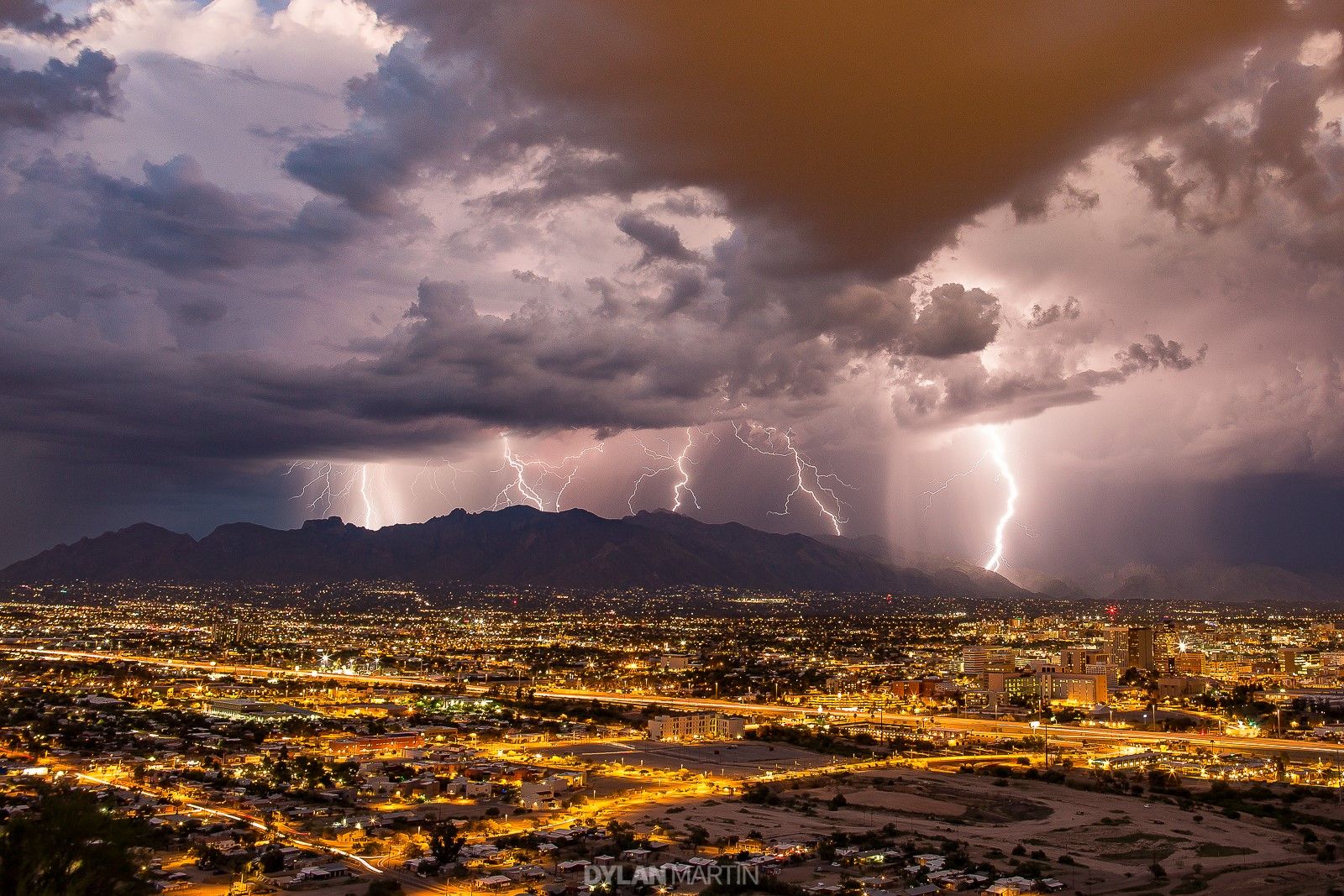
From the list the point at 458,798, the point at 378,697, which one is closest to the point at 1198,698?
the point at 378,697

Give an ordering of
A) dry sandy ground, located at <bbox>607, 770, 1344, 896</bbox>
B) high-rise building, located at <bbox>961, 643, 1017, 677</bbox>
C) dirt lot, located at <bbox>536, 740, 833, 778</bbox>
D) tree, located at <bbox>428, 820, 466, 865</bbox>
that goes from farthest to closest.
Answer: high-rise building, located at <bbox>961, 643, 1017, 677</bbox> < dirt lot, located at <bbox>536, 740, 833, 778</bbox> < tree, located at <bbox>428, 820, 466, 865</bbox> < dry sandy ground, located at <bbox>607, 770, 1344, 896</bbox>

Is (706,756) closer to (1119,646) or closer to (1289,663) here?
(1289,663)

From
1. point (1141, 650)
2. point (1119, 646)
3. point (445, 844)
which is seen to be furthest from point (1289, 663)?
point (445, 844)

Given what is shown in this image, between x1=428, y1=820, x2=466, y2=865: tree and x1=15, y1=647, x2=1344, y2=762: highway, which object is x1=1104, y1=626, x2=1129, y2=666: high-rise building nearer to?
x1=15, y1=647, x2=1344, y2=762: highway

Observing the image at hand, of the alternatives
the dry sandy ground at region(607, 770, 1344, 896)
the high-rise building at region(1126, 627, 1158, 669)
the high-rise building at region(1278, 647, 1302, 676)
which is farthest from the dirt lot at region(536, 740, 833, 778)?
the high-rise building at region(1126, 627, 1158, 669)

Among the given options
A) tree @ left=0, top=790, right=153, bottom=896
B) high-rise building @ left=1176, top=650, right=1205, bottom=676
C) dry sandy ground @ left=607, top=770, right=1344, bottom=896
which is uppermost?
tree @ left=0, top=790, right=153, bottom=896

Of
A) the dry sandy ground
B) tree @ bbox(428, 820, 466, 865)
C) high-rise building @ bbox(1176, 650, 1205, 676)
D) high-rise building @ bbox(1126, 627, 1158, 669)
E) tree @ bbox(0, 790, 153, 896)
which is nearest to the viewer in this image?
tree @ bbox(0, 790, 153, 896)

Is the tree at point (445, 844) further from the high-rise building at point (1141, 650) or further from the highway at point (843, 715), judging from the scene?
the high-rise building at point (1141, 650)
